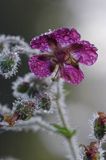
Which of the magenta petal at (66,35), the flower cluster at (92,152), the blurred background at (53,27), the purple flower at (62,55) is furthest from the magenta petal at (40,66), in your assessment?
the blurred background at (53,27)

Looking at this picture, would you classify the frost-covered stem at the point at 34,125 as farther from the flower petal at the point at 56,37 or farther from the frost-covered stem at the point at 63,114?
the flower petal at the point at 56,37

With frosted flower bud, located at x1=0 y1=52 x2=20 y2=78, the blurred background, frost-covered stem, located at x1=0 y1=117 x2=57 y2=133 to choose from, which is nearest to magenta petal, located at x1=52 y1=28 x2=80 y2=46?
frosted flower bud, located at x1=0 y1=52 x2=20 y2=78

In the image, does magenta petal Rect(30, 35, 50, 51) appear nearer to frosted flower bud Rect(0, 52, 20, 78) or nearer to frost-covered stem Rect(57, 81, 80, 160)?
frosted flower bud Rect(0, 52, 20, 78)

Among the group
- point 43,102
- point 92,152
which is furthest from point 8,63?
point 92,152

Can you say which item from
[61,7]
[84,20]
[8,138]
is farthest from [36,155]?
[61,7]

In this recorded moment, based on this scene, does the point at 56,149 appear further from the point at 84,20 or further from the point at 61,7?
the point at 61,7

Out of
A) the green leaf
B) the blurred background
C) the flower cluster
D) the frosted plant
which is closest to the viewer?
the flower cluster

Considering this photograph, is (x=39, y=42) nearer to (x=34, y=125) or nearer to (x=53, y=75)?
(x=53, y=75)
